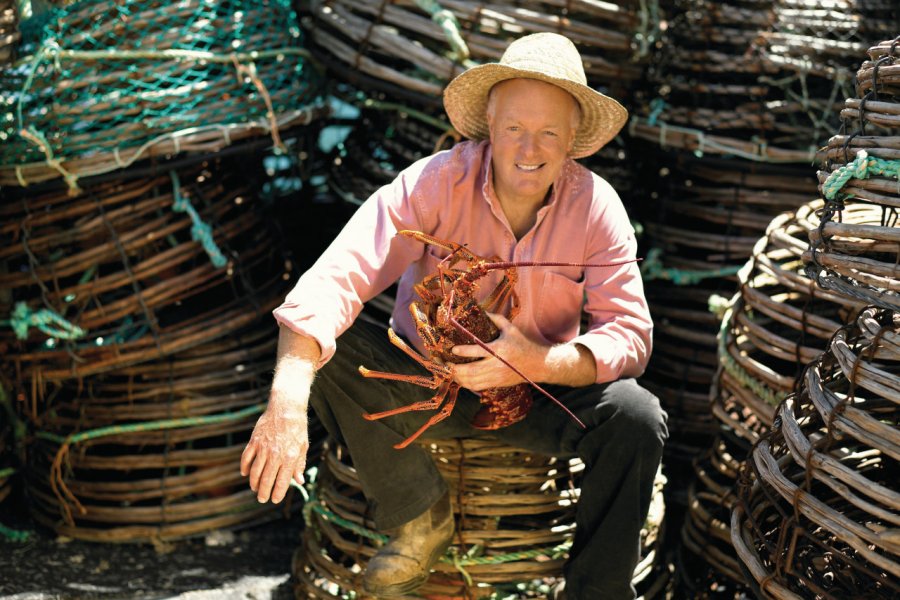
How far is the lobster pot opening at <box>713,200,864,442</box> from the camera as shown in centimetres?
264

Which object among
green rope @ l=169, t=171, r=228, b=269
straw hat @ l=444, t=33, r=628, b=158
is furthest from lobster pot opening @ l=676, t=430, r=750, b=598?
green rope @ l=169, t=171, r=228, b=269

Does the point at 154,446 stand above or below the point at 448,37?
below

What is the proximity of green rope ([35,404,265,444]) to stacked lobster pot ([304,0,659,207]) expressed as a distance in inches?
35.6

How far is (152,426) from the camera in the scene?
3314mm

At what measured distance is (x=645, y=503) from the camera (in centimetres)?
247

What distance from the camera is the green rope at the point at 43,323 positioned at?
3170 mm

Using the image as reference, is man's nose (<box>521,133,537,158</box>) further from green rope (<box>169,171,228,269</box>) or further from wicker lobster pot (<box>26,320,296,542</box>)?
wicker lobster pot (<box>26,320,296,542</box>)

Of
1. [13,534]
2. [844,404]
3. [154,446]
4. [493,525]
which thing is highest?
[844,404]

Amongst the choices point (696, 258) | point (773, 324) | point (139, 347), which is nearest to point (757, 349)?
point (773, 324)

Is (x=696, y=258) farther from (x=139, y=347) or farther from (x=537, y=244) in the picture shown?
(x=139, y=347)

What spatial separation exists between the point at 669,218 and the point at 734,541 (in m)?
1.55

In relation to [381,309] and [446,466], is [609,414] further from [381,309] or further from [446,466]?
[381,309]

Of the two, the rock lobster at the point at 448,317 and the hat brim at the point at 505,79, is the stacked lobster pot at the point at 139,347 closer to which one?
the hat brim at the point at 505,79

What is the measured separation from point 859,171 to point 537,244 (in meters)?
0.86
